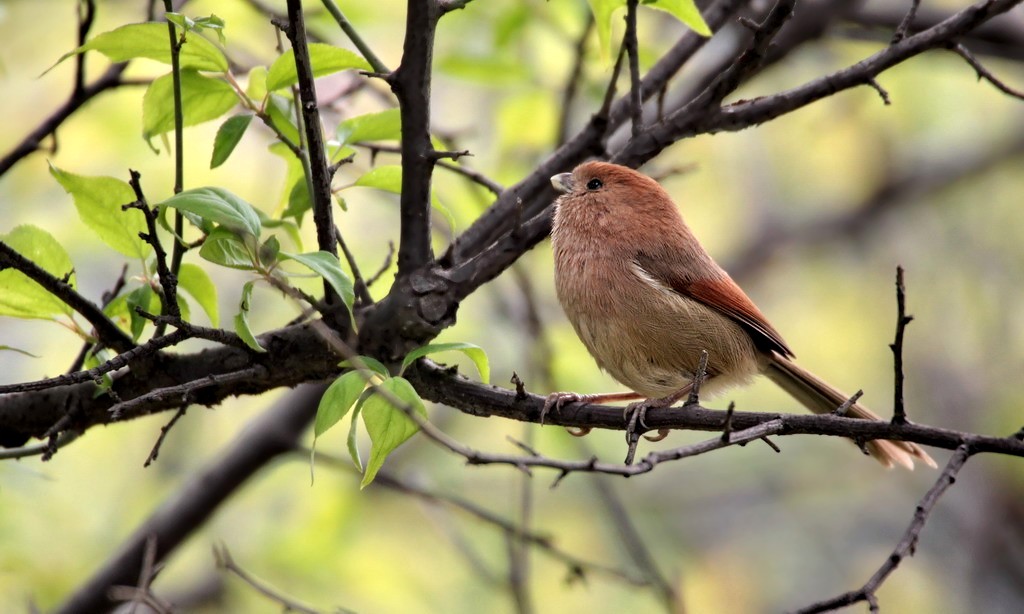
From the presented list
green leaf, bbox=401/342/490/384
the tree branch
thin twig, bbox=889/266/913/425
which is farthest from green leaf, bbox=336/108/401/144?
the tree branch

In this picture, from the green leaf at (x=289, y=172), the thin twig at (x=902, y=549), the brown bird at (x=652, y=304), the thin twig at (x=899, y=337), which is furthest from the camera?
the brown bird at (x=652, y=304)

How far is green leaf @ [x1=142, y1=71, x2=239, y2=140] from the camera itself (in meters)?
2.91

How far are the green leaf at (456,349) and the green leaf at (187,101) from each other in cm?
100

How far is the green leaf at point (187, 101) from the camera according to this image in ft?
9.54

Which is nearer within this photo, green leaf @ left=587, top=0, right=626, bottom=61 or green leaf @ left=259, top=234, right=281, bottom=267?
green leaf @ left=259, top=234, right=281, bottom=267

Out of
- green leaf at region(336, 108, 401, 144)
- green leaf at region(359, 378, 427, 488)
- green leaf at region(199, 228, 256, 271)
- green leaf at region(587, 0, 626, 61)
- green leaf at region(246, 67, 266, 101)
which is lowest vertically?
green leaf at region(359, 378, 427, 488)

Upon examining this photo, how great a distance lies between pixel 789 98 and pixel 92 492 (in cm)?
652

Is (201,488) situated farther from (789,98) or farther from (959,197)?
(959,197)

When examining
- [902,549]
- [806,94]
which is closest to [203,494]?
[806,94]

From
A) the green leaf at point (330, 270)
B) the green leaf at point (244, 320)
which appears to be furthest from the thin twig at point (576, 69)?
the green leaf at point (244, 320)

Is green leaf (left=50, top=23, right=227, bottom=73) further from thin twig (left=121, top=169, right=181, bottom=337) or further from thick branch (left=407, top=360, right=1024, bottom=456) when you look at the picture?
thick branch (left=407, top=360, right=1024, bottom=456)

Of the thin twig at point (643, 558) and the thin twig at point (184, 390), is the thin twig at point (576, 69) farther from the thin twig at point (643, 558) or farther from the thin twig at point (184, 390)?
the thin twig at point (184, 390)

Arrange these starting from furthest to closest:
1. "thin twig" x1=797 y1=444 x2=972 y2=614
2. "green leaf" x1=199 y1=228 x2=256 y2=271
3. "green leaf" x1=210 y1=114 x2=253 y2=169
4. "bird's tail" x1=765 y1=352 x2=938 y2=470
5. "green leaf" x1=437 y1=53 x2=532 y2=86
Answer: "bird's tail" x1=765 y1=352 x2=938 y2=470, "green leaf" x1=437 y1=53 x2=532 y2=86, "green leaf" x1=210 y1=114 x2=253 y2=169, "green leaf" x1=199 y1=228 x2=256 y2=271, "thin twig" x1=797 y1=444 x2=972 y2=614

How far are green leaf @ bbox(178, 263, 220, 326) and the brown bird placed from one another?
1.39 metres
